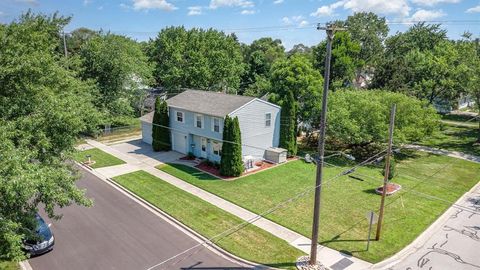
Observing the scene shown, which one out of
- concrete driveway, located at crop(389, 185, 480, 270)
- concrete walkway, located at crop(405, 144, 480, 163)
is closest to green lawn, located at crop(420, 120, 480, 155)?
concrete walkway, located at crop(405, 144, 480, 163)

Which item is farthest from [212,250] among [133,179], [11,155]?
[133,179]

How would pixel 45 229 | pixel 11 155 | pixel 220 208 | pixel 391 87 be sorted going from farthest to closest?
pixel 391 87
pixel 220 208
pixel 45 229
pixel 11 155

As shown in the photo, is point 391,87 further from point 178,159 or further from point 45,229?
point 45,229

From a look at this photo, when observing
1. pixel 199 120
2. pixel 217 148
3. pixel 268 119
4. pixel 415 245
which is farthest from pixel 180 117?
pixel 415 245

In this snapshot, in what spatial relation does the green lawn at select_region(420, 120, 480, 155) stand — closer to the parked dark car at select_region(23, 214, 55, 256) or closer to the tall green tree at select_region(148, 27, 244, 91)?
the tall green tree at select_region(148, 27, 244, 91)

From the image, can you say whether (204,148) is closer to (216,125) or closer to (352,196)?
(216,125)

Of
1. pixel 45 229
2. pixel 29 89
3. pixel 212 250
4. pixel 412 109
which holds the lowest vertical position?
pixel 212 250

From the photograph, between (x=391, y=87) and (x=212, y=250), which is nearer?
(x=212, y=250)
